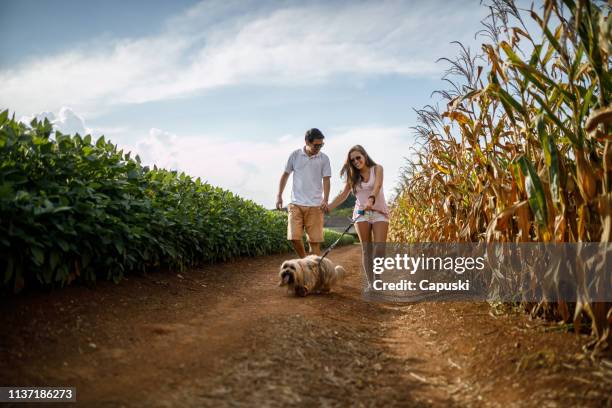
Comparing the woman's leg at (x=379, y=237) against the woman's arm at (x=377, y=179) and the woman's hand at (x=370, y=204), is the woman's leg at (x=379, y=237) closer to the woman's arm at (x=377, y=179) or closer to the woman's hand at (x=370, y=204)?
the woman's hand at (x=370, y=204)

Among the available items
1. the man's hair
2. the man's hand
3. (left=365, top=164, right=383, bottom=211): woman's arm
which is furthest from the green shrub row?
(left=365, top=164, right=383, bottom=211): woman's arm

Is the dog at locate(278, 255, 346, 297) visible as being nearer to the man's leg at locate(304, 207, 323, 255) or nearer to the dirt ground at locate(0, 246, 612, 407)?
the dirt ground at locate(0, 246, 612, 407)

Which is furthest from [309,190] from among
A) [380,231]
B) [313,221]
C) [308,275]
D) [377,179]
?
[308,275]

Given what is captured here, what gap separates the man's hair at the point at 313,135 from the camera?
5.77 metres

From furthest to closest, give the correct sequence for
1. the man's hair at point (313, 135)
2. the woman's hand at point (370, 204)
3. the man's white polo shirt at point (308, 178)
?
1. the man's white polo shirt at point (308, 178)
2. the man's hair at point (313, 135)
3. the woman's hand at point (370, 204)

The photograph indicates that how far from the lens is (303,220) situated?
6.00 m

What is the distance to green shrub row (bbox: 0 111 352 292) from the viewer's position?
293cm

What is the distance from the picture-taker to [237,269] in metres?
7.07

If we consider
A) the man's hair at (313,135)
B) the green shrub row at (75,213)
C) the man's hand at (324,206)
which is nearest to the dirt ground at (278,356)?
the green shrub row at (75,213)

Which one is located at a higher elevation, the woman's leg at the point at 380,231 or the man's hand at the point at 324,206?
the man's hand at the point at 324,206

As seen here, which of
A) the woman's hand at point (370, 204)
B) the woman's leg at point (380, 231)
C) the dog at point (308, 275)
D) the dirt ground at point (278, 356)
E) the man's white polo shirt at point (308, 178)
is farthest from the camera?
the man's white polo shirt at point (308, 178)

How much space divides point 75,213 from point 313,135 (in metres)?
3.31

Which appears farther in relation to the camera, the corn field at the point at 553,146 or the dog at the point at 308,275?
the dog at the point at 308,275

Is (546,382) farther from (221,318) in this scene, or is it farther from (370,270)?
(370,270)
